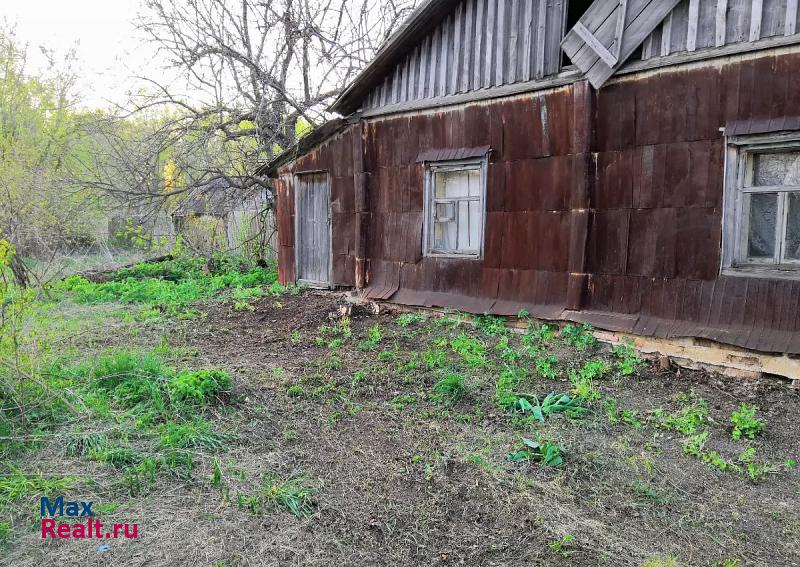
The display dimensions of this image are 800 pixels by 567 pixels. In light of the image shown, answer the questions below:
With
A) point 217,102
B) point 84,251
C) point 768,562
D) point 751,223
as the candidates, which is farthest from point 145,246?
point 768,562

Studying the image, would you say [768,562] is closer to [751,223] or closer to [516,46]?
[751,223]

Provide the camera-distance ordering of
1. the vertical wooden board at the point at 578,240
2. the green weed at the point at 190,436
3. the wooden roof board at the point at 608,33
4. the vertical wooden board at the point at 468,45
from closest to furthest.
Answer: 1. the green weed at the point at 190,436
2. the wooden roof board at the point at 608,33
3. the vertical wooden board at the point at 578,240
4. the vertical wooden board at the point at 468,45

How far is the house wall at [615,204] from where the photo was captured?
5.68m

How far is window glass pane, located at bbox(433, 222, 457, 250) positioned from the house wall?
276mm

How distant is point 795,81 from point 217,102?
11.1 meters

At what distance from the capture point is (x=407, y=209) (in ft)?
29.7

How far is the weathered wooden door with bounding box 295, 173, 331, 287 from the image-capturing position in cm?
1080

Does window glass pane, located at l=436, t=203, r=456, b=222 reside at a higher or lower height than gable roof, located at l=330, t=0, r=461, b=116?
lower

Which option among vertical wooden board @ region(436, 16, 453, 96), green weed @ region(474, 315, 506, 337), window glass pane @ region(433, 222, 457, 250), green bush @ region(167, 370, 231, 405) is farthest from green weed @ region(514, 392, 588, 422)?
vertical wooden board @ region(436, 16, 453, 96)

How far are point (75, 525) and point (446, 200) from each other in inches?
263

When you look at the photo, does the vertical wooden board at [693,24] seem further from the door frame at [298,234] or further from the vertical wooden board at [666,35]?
the door frame at [298,234]

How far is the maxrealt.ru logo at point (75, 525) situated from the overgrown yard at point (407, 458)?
5cm

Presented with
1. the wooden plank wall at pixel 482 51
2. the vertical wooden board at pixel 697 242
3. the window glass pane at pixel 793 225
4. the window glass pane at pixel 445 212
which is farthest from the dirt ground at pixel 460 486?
the wooden plank wall at pixel 482 51

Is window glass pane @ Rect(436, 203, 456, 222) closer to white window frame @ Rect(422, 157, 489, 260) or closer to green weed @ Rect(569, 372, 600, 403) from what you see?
white window frame @ Rect(422, 157, 489, 260)
